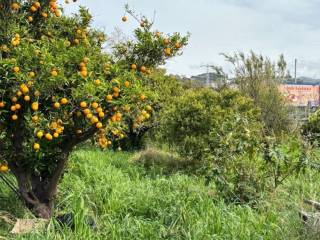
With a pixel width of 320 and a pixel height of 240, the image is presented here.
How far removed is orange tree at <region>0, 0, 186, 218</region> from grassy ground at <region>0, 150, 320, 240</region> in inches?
20.1

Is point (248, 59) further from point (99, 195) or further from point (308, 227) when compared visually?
point (308, 227)

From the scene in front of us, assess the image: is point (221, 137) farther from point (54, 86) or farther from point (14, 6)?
point (14, 6)

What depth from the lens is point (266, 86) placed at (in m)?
14.0

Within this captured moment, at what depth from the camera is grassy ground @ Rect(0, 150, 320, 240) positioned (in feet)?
14.9

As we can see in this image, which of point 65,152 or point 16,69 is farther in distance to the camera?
point 65,152

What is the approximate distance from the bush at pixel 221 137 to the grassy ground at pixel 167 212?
29 cm

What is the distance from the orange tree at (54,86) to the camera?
4.62m

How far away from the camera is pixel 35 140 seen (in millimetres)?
5023

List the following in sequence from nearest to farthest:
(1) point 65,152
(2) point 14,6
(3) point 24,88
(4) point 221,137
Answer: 1. (3) point 24,88
2. (2) point 14,6
3. (1) point 65,152
4. (4) point 221,137

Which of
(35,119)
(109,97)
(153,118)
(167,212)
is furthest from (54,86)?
(153,118)

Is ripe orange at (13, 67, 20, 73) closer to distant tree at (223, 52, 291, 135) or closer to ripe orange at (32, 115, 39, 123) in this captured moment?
ripe orange at (32, 115, 39, 123)

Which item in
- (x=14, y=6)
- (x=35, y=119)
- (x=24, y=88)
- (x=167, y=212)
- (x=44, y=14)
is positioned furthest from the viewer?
(x=44, y=14)

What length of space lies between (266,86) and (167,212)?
31.0 ft

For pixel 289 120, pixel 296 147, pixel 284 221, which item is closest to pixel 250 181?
pixel 296 147
